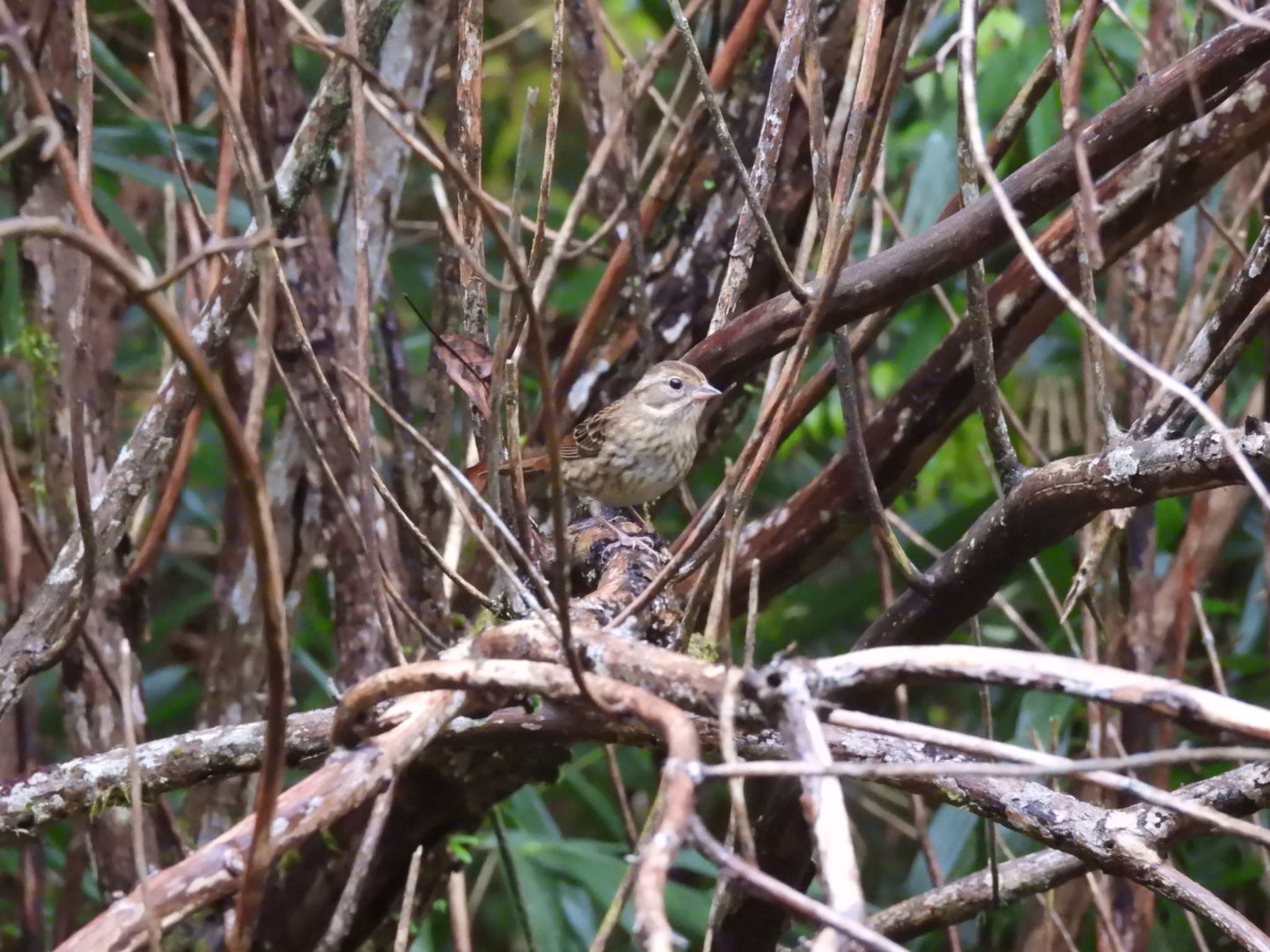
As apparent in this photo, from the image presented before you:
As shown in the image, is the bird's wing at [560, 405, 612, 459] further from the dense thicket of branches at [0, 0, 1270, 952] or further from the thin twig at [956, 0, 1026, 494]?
the thin twig at [956, 0, 1026, 494]

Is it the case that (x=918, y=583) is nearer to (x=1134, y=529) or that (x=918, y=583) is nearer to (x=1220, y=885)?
(x=1134, y=529)

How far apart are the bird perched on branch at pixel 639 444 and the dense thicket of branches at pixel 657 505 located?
139mm

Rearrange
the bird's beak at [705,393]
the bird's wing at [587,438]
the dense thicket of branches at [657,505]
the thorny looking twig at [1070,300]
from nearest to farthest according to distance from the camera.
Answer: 1. the thorny looking twig at [1070,300]
2. the dense thicket of branches at [657,505]
3. the bird's beak at [705,393]
4. the bird's wing at [587,438]

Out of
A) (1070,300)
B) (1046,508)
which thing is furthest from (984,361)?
(1070,300)

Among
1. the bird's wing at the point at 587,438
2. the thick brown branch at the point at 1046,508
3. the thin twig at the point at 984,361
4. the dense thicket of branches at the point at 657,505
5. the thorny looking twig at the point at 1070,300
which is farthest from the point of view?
the bird's wing at the point at 587,438

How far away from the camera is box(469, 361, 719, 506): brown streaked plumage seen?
396cm

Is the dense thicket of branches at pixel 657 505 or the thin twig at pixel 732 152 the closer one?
the dense thicket of branches at pixel 657 505

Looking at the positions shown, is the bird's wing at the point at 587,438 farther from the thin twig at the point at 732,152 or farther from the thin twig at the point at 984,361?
the thin twig at the point at 732,152

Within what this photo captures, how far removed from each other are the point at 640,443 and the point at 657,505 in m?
0.62

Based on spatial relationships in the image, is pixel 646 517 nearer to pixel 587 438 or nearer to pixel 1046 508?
pixel 587 438

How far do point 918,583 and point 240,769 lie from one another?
1.39 meters

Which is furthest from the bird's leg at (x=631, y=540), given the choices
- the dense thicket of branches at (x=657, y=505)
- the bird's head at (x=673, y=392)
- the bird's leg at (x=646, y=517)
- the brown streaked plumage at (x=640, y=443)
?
the brown streaked plumage at (x=640, y=443)

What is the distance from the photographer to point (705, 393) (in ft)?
12.1

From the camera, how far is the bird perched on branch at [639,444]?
3939mm
